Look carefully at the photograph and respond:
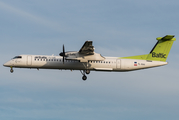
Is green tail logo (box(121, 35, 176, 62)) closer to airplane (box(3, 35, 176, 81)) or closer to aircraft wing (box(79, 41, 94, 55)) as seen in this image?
Answer: airplane (box(3, 35, 176, 81))

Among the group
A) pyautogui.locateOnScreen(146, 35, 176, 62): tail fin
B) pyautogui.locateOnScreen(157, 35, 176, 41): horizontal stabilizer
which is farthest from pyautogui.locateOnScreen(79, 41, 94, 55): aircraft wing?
pyautogui.locateOnScreen(157, 35, 176, 41): horizontal stabilizer

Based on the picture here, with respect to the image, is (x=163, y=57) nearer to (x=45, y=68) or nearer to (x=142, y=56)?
(x=142, y=56)

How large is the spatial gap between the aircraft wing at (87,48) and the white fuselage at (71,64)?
173 cm

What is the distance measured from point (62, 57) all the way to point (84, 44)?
3.96m

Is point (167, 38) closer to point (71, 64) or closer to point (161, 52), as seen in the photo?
point (161, 52)

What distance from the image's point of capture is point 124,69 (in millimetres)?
31656

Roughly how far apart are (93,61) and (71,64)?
243 cm

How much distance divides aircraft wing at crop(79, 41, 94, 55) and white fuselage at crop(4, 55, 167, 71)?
1725 mm

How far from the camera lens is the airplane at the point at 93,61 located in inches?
1187

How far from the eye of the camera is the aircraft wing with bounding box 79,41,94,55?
91.6ft

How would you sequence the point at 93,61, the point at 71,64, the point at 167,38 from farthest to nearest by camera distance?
the point at 167,38, the point at 93,61, the point at 71,64

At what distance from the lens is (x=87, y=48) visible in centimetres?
2894

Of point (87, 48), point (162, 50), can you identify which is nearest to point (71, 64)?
point (87, 48)

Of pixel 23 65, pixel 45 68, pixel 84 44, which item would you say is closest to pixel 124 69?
pixel 84 44
